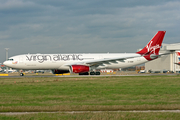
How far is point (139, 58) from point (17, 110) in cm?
4256

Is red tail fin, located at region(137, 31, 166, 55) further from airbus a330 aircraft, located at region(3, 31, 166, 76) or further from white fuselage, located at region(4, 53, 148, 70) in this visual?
white fuselage, located at region(4, 53, 148, 70)

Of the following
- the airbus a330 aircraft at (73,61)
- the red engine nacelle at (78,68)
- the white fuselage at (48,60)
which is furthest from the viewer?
the white fuselage at (48,60)

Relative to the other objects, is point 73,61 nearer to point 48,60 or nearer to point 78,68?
point 78,68

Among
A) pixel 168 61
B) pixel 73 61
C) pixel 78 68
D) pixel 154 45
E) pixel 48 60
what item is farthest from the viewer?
pixel 168 61

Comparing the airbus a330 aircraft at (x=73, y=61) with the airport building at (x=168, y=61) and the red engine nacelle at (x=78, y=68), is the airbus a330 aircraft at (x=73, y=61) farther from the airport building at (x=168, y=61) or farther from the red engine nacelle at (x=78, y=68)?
the airport building at (x=168, y=61)

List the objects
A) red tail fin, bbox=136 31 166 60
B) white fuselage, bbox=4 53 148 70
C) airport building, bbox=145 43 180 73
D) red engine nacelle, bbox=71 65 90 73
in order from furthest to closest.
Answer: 1. airport building, bbox=145 43 180 73
2. red tail fin, bbox=136 31 166 60
3. white fuselage, bbox=4 53 148 70
4. red engine nacelle, bbox=71 65 90 73

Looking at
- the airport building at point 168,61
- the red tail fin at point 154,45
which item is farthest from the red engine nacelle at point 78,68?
the airport building at point 168,61

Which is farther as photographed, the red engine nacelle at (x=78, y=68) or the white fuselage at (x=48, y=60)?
the white fuselage at (x=48, y=60)

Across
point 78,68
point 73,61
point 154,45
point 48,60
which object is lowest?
point 78,68

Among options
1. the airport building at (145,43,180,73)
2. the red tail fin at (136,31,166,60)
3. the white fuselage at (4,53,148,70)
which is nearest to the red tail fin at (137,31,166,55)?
the red tail fin at (136,31,166,60)

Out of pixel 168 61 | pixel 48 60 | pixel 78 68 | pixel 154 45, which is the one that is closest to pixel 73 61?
pixel 78 68

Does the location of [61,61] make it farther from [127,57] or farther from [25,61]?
[127,57]

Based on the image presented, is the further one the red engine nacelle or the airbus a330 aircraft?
the airbus a330 aircraft

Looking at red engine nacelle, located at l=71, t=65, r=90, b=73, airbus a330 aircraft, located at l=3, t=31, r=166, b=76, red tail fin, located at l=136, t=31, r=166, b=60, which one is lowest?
red engine nacelle, located at l=71, t=65, r=90, b=73
